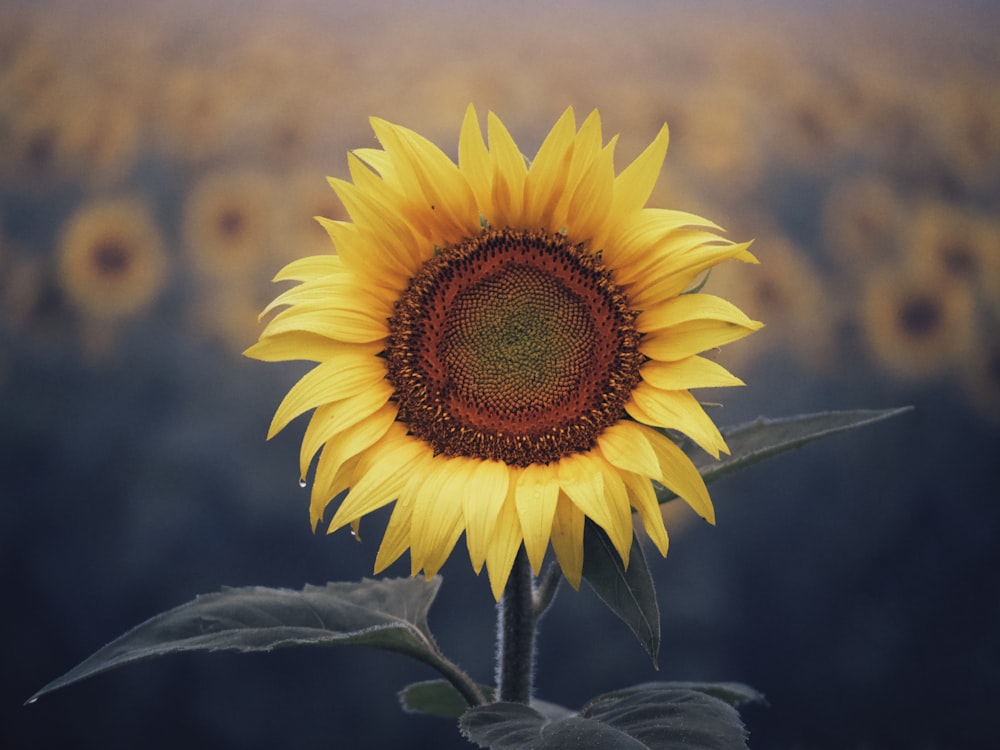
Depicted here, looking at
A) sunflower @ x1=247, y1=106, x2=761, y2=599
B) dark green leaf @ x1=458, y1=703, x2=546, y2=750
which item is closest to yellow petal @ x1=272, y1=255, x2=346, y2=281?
sunflower @ x1=247, y1=106, x2=761, y2=599

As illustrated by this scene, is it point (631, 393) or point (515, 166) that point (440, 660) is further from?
point (515, 166)

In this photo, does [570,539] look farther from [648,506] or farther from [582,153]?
[582,153]

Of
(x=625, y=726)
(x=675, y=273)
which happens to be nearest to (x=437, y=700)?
(x=625, y=726)

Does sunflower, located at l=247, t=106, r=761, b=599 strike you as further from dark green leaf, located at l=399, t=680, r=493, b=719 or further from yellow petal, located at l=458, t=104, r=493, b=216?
dark green leaf, located at l=399, t=680, r=493, b=719

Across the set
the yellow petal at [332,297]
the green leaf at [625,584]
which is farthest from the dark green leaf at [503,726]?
the yellow petal at [332,297]

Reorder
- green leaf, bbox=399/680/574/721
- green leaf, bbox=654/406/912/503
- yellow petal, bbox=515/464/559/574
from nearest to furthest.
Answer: yellow petal, bbox=515/464/559/574, green leaf, bbox=654/406/912/503, green leaf, bbox=399/680/574/721

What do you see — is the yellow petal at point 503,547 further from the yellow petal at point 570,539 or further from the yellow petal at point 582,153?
the yellow petal at point 582,153
